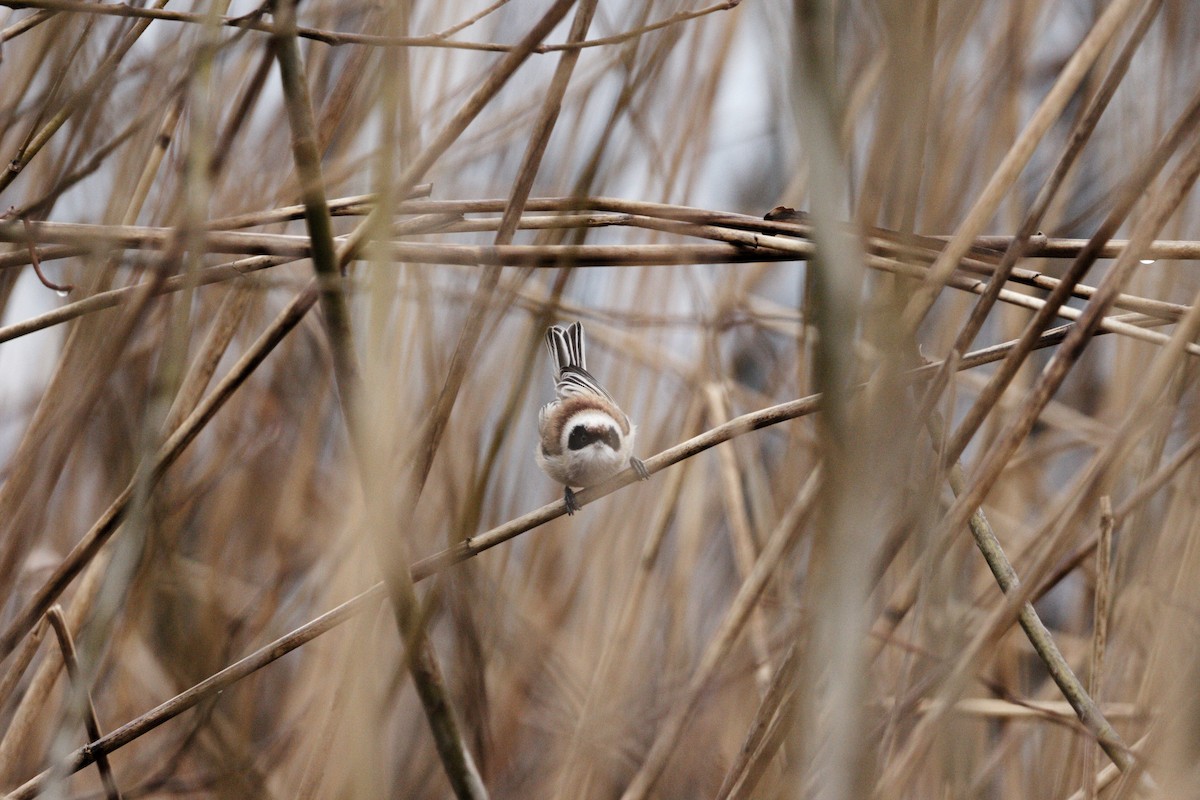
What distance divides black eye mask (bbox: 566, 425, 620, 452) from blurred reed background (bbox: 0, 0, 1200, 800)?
0.07 meters

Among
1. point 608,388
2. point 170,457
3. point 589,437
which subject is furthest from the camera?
point 608,388

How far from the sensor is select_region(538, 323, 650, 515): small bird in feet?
6.34

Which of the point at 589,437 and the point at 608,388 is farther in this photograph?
the point at 608,388

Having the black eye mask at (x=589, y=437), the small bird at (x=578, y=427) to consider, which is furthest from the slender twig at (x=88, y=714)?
the black eye mask at (x=589, y=437)

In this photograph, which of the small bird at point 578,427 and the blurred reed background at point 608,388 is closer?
the blurred reed background at point 608,388

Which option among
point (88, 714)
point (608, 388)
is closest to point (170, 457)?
point (88, 714)

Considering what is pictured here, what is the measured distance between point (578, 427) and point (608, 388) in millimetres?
139

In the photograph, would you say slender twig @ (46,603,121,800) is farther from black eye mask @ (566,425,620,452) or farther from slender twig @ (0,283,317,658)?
black eye mask @ (566,425,620,452)

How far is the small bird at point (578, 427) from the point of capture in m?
1.93

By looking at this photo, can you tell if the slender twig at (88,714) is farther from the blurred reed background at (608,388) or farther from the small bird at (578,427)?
the small bird at (578,427)

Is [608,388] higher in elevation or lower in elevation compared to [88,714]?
higher

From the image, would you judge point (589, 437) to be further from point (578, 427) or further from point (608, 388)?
point (608, 388)

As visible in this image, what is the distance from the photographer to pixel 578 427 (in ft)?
6.53

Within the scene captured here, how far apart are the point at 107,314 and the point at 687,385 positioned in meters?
1.32
